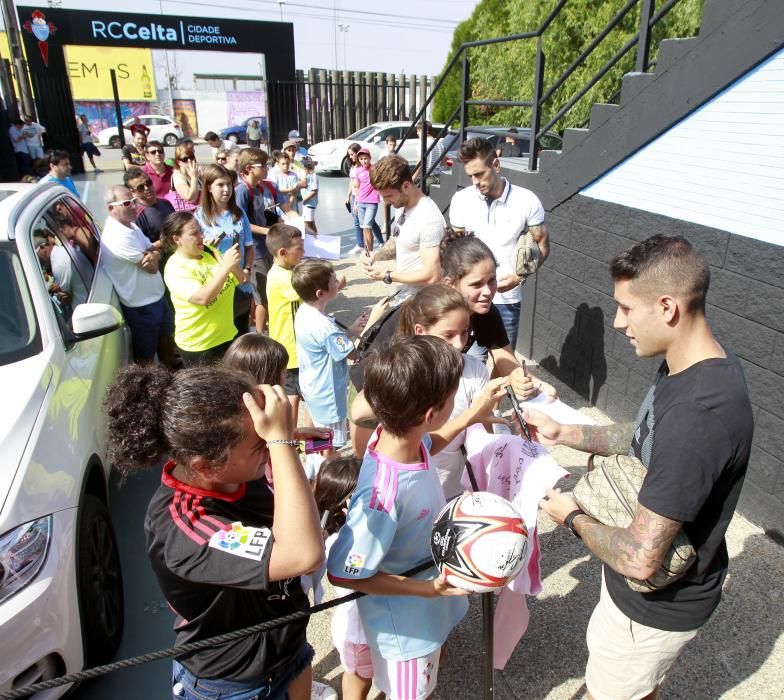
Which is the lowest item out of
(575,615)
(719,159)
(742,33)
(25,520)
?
(575,615)

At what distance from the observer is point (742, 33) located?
349 centimetres

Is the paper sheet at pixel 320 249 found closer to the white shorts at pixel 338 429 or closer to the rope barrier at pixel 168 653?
the white shorts at pixel 338 429

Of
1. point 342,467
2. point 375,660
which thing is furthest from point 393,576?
point 342,467

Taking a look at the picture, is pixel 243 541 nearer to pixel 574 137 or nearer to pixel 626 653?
pixel 626 653

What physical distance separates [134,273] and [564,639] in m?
3.92

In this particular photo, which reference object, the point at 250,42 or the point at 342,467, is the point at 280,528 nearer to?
the point at 342,467

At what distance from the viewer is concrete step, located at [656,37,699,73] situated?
3.84 meters

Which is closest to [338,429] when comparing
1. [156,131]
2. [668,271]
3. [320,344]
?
[320,344]

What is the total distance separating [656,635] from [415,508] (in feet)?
2.83

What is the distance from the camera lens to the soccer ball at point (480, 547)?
5.03 feet

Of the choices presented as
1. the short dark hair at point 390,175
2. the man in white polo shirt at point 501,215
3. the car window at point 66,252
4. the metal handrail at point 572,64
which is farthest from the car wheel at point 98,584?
the metal handrail at point 572,64

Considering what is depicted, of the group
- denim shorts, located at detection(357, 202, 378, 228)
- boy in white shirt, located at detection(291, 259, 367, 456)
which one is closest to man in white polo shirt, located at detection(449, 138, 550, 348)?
boy in white shirt, located at detection(291, 259, 367, 456)

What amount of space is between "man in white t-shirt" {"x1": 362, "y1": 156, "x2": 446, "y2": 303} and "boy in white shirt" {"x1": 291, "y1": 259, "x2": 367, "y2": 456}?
0.50 meters

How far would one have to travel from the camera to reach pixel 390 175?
A: 394 cm
